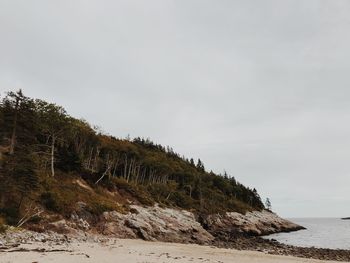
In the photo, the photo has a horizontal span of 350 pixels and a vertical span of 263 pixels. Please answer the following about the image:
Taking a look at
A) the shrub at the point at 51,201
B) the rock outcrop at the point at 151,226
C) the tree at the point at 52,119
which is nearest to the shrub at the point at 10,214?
the shrub at the point at 51,201

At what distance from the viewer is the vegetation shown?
3991 centimetres

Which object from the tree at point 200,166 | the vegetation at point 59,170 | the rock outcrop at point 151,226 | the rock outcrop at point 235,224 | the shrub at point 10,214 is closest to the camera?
the shrub at point 10,214

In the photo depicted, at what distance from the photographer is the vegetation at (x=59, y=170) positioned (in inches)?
1571

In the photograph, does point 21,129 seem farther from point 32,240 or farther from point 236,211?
point 236,211

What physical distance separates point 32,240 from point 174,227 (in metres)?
31.1

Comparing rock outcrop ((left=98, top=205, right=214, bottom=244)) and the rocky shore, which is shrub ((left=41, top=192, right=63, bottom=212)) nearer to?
the rocky shore

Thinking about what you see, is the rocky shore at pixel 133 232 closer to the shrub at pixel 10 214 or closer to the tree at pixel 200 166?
the shrub at pixel 10 214

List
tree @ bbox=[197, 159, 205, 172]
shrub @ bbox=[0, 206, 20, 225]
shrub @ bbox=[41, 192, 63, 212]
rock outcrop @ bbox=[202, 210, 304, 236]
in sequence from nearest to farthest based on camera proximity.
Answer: shrub @ bbox=[0, 206, 20, 225], shrub @ bbox=[41, 192, 63, 212], rock outcrop @ bbox=[202, 210, 304, 236], tree @ bbox=[197, 159, 205, 172]

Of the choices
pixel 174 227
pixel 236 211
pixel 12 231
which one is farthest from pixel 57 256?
pixel 236 211

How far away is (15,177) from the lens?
38875 mm

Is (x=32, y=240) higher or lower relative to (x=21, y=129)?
lower

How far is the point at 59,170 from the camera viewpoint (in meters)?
66.1

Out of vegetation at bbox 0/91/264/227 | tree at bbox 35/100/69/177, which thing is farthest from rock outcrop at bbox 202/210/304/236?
tree at bbox 35/100/69/177

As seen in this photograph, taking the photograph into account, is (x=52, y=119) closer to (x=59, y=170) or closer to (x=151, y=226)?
(x=59, y=170)
